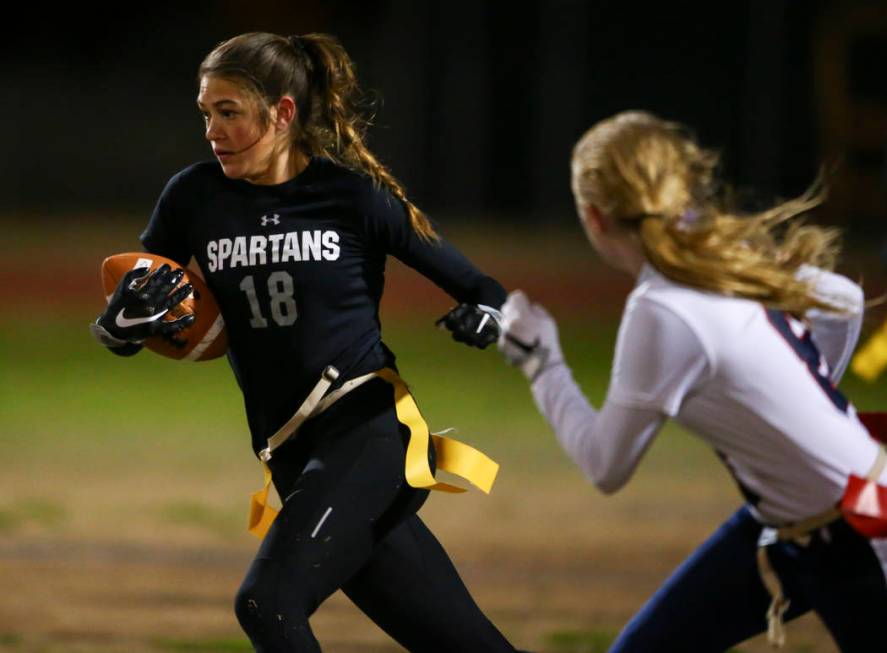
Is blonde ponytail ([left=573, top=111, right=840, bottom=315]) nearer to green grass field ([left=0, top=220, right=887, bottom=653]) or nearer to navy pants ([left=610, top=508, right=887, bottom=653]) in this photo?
navy pants ([left=610, top=508, right=887, bottom=653])

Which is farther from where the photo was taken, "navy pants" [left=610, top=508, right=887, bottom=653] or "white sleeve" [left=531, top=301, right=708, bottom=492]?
"navy pants" [left=610, top=508, right=887, bottom=653]

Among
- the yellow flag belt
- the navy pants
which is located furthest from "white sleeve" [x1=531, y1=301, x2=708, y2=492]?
the yellow flag belt

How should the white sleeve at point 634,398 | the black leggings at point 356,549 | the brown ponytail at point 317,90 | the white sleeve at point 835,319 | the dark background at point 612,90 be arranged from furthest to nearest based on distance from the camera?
the dark background at point 612,90, the brown ponytail at point 317,90, the black leggings at point 356,549, the white sleeve at point 835,319, the white sleeve at point 634,398

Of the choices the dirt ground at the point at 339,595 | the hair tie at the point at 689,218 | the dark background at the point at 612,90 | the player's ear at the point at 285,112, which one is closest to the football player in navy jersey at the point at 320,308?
the player's ear at the point at 285,112

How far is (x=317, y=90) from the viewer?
393cm

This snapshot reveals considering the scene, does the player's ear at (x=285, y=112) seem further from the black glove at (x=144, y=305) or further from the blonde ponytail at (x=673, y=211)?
the blonde ponytail at (x=673, y=211)

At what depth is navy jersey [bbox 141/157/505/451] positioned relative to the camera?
3734 mm

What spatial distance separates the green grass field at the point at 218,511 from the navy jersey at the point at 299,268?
1.73 m

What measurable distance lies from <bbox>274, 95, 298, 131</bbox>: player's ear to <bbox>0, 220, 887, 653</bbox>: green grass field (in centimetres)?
212

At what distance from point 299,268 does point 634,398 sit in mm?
1100

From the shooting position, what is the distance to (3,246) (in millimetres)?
19438

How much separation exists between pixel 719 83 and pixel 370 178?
15.4 m

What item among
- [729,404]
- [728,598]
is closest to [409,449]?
[728,598]

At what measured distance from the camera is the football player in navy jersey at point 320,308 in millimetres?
3660
